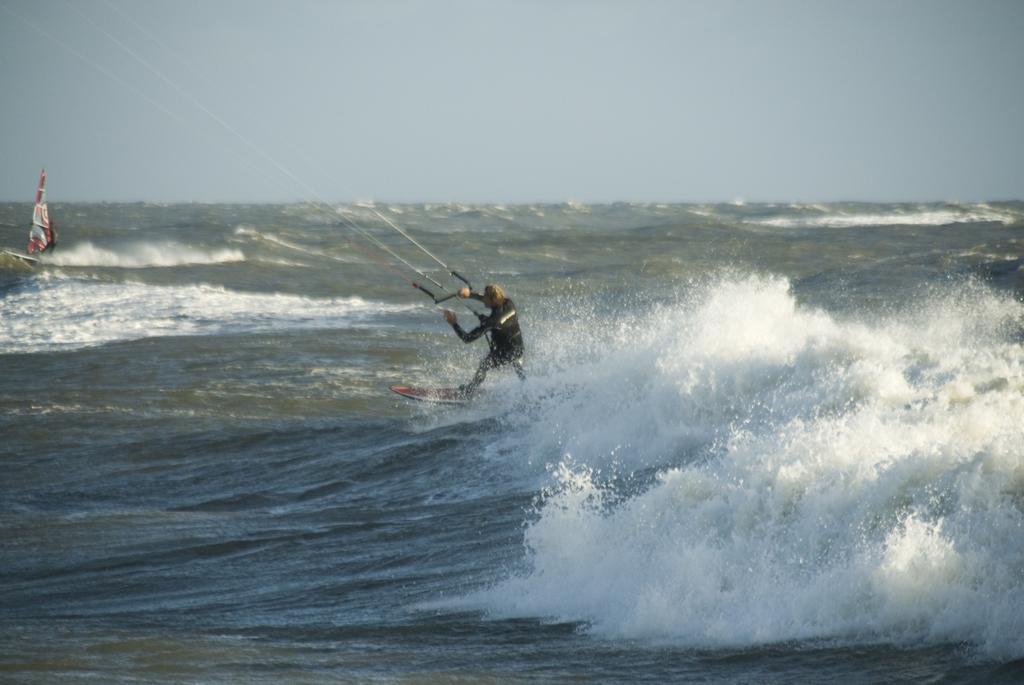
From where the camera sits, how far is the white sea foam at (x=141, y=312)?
77.2 feet

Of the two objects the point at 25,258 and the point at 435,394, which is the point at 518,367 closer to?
the point at 435,394

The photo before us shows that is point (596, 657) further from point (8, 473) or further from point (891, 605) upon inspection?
point (8, 473)

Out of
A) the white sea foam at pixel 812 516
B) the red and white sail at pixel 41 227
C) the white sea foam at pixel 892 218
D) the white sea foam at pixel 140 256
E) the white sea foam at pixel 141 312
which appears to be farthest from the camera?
the white sea foam at pixel 892 218

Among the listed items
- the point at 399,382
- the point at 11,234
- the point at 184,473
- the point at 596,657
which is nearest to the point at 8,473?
the point at 184,473

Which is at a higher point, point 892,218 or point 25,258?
point 892,218

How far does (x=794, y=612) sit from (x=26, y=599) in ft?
19.0

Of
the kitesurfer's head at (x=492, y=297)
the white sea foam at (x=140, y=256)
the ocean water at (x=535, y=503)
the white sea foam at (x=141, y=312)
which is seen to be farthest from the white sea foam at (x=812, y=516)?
the white sea foam at (x=140, y=256)

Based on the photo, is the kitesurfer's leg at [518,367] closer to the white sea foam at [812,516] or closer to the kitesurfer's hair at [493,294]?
the kitesurfer's hair at [493,294]

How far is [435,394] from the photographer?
613 inches

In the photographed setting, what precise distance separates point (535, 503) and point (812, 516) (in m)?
3.37

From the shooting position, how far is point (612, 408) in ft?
43.1

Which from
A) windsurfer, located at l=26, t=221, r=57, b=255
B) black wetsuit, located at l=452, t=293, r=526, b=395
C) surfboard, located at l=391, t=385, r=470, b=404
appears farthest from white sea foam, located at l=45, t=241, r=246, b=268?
black wetsuit, located at l=452, t=293, r=526, b=395

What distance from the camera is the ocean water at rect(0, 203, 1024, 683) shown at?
21.0ft

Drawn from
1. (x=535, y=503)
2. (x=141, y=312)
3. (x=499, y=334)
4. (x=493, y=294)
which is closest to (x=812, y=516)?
(x=535, y=503)
